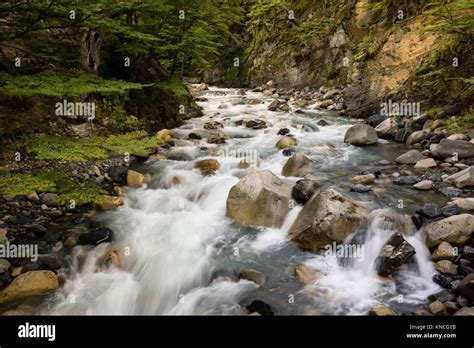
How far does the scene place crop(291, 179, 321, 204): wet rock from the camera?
23.1 feet

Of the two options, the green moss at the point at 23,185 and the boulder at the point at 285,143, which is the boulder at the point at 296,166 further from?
the green moss at the point at 23,185

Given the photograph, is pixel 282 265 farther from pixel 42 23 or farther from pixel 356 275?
pixel 42 23

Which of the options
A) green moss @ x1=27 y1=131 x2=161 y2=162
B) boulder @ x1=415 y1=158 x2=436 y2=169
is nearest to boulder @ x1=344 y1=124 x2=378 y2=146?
boulder @ x1=415 y1=158 x2=436 y2=169

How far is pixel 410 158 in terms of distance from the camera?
8.86 metres

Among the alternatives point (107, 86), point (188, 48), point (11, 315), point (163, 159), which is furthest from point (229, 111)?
point (11, 315)

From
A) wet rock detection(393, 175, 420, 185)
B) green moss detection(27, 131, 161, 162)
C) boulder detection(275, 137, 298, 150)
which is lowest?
wet rock detection(393, 175, 420, 185)

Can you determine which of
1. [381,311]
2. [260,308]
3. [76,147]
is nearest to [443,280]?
[381,311]

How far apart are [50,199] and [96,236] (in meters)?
1.72

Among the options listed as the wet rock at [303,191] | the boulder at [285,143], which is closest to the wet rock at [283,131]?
the boulder at [285,143]

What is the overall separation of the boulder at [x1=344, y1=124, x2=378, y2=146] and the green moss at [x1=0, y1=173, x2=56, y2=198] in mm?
9156

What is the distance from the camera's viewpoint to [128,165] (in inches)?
389

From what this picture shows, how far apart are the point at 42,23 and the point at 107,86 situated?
103 inches

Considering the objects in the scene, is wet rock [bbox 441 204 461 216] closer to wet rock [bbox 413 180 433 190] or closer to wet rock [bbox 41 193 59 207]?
wet rock [bbox 413 180 433 190]

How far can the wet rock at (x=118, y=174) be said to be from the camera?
880 centimetres
